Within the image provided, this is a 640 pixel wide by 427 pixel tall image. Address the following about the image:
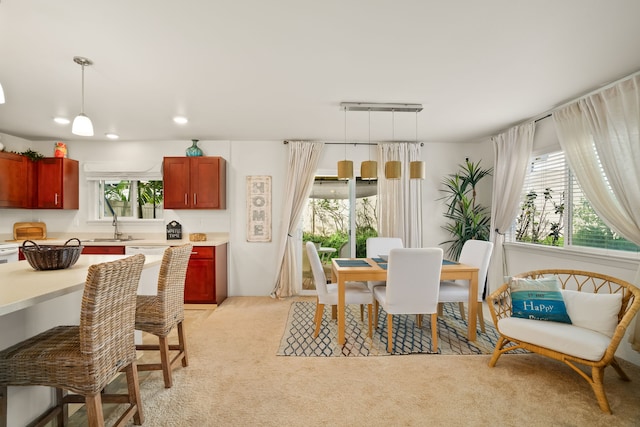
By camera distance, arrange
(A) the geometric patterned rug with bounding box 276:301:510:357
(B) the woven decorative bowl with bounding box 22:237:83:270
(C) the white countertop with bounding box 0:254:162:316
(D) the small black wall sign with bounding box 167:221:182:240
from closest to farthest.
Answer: (C) the white countertop with bounding box 0:254:162:316, (B) the woven decorative bowl with bounding box 22:237:83:270, (A) the geometric patterned rug with bounding box 276:301:510:357, (D) the small black wall sign with bounding box 167:221:182:240

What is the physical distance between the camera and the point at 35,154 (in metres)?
4.31

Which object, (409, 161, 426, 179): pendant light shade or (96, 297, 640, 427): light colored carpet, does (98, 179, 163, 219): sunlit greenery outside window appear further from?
(409, 161, 426, 179): pendant light shade

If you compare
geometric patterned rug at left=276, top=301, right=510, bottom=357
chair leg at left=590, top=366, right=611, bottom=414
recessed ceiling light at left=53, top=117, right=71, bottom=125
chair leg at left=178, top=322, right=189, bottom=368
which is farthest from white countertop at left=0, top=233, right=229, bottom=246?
chair leg at left=590, top=366, right=611, bottom=414

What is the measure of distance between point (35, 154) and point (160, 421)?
4482 mm

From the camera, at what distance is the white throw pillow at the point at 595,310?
7.32ft

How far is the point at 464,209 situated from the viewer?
14.5ft

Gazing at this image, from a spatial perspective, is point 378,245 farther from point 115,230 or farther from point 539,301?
point 115,230

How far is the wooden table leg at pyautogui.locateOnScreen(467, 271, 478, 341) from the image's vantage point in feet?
9.89

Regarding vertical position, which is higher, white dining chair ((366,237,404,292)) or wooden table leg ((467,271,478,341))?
white dining chair ((366,237,404,292))

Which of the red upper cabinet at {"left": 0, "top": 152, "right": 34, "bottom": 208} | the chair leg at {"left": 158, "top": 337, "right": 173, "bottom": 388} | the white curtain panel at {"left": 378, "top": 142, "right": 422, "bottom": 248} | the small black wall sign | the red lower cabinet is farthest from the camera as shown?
the white curtain panel at {"left": 378, "top": 142, "right": 422, "bottom": 248}

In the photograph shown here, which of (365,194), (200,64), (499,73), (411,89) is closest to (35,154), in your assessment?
(200,64)

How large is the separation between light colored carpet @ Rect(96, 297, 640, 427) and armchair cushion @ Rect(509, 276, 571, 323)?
0.46m

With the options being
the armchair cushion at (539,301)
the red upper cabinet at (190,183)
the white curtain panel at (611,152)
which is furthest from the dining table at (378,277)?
the red upper cabinet at (190,183)

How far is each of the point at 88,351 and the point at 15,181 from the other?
169 inches
